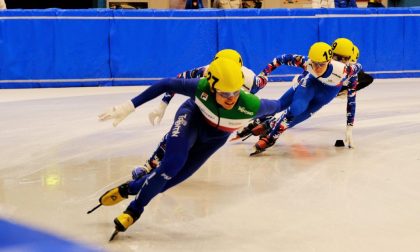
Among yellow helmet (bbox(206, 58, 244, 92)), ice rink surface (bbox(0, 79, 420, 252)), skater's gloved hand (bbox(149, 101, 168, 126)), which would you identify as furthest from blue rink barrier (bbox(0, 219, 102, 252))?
skater's gloved hand (bbox(149, 101, 168, 126))

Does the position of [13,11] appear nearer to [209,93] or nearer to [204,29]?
[204,29]

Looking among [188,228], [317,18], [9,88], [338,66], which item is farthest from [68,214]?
[317,18]

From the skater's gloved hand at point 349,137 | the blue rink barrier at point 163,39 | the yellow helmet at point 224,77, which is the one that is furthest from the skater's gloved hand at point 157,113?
the blue rink barrier at point 163,39

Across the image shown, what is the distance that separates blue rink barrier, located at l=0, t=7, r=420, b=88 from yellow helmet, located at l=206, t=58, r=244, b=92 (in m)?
8.34

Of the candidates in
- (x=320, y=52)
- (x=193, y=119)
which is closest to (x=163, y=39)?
(x=320, y=52)

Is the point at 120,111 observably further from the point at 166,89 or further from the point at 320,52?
the point at 320,52

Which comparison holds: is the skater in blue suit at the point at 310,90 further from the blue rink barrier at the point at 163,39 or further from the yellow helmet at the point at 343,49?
the blue rink barrier at the point at 163,39

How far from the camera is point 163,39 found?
12562mm

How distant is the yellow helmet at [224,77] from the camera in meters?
4.23

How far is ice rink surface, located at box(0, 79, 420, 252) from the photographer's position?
434 cm

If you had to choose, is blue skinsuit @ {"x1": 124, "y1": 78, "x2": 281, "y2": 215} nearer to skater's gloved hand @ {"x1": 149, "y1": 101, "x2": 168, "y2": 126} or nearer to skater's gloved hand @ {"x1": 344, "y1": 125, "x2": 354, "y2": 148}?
skater's gloved hand @ {"x1": 149, "y1": 101, "x2": 168, "y2": 126}

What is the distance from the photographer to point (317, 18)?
13.2 metres

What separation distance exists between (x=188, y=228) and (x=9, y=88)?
27.7 ft

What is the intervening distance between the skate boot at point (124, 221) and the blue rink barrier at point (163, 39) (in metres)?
8.42
